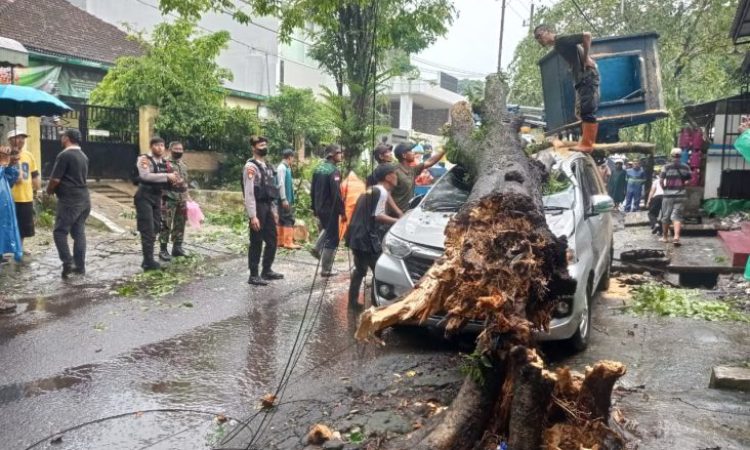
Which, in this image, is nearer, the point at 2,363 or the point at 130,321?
the point at 2,363

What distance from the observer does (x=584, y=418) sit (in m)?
3.33

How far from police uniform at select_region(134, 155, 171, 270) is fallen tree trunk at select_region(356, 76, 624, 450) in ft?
18.1

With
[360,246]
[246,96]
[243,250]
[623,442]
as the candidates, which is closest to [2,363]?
[360,246]

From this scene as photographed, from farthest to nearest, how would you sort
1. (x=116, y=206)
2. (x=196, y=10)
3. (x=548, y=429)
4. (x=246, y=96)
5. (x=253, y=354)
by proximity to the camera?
(x=246, y=96) < (x=116, y=206) < (x=196, y=10) < (x=253, y=354) < (x=548, y=429)

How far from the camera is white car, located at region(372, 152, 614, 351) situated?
5.07m

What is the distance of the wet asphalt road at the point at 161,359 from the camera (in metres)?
4.03

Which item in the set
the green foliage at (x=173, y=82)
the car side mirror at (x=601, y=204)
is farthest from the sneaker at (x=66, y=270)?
the green foliage at (x=173, y=82)

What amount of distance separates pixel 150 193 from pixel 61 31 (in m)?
14.0

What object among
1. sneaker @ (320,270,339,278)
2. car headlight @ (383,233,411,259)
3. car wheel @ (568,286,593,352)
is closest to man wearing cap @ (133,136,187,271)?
sneaker @ (320,270,339,278)

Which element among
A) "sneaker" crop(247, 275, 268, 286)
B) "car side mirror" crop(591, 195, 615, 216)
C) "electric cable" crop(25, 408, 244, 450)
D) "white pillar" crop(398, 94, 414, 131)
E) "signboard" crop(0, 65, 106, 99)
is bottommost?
"electric cable" crop(25, 408, 244, 450)

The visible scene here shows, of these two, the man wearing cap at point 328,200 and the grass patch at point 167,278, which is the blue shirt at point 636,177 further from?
the grass patch at point 167,278

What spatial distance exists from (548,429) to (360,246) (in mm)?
3506

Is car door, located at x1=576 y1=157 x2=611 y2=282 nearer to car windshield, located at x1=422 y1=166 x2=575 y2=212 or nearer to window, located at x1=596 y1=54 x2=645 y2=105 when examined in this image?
car windshield, located at x1=422 y1=166 x2=575 y2=212

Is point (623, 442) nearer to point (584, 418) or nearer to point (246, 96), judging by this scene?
point (584, 418)
